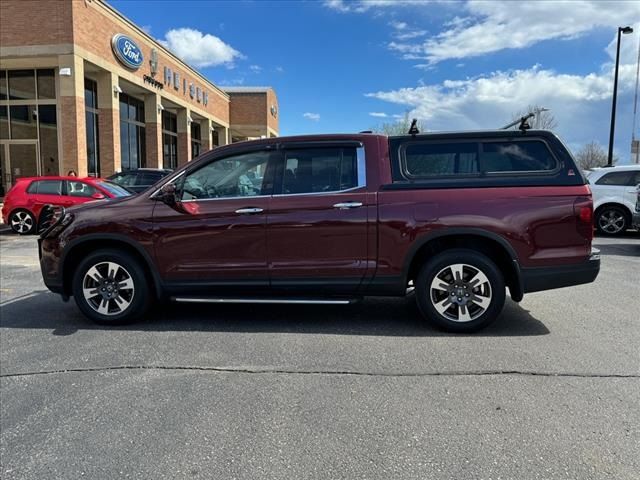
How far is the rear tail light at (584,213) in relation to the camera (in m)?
4.68

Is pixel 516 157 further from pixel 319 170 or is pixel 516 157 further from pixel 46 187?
pixel 46 187

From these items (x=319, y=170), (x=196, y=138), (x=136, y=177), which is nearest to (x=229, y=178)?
(x=319, y=170)

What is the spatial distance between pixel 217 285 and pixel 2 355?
194 cm

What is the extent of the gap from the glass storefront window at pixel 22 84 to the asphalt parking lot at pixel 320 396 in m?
18.2

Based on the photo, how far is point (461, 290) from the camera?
15.9 feet

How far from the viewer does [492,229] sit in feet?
15.5

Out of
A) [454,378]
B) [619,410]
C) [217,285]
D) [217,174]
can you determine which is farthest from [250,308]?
[619,410]

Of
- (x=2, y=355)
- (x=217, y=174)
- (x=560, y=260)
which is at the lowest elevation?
Result: (x=2, y=355)

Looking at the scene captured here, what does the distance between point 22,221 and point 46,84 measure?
367 inches

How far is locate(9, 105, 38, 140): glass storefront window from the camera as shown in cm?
2067

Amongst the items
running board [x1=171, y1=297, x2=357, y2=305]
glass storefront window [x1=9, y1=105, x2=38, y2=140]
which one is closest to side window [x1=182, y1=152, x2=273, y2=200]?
running board [x1=171, y1=297, x2=357, y2=305]

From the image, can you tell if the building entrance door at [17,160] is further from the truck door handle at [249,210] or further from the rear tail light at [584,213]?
the rear tail light at [584,213]

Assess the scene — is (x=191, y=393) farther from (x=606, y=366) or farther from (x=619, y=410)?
(x=606, y=366)

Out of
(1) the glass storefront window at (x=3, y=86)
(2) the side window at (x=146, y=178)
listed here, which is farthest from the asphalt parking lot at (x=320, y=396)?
(1) the glass storefront window at (x=3, y=86)
